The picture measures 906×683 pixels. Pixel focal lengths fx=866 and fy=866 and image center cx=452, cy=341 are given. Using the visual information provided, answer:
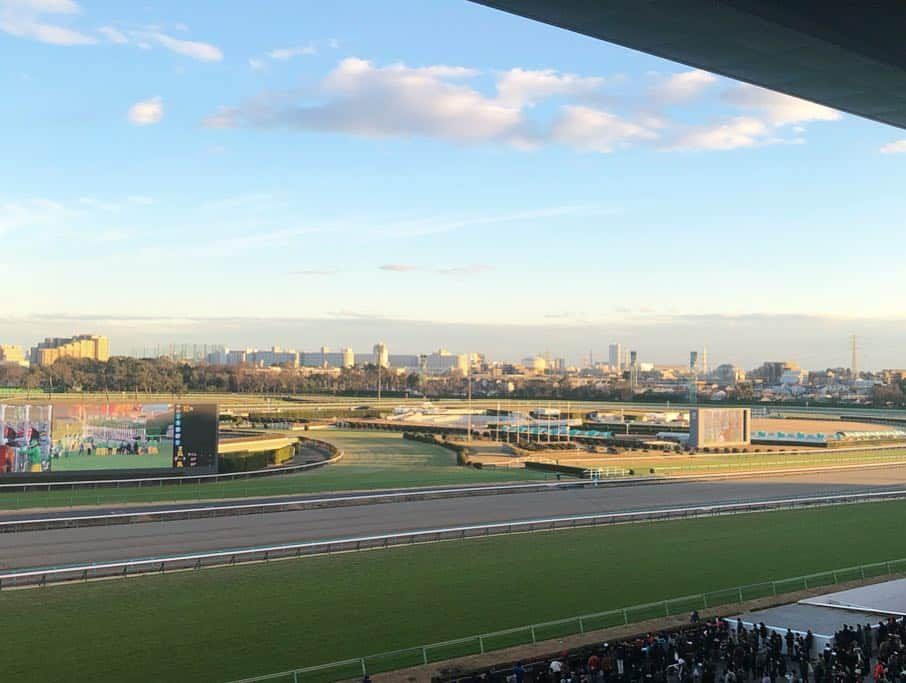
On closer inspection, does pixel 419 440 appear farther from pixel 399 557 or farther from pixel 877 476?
pixel 399 557

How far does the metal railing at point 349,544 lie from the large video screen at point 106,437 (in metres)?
11.7

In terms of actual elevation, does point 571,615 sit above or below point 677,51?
below

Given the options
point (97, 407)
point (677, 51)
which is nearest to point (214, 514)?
point (97, 407)

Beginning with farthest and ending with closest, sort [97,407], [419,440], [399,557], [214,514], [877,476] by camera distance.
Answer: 1. [419,440]
2. [877,476]
3. [97,407]
4. [214,514]
5. [399,557]

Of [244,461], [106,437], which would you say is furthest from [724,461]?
[106,437]

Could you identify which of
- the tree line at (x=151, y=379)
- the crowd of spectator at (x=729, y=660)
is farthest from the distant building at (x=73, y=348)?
the crowd of spectator at (x=729, y=660)

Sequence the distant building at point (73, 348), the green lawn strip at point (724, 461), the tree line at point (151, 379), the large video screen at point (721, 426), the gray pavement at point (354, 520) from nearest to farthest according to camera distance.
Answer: the gray pavement at point (354, 520) → the green lawn strip at point (724, 461) → the large video screen at point (721, 426) → the tree line at point (151, 379) → the distant building at point (73, 348)

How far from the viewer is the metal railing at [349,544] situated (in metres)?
15.1

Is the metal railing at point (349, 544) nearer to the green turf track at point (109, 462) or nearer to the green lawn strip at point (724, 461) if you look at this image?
the green lawn strip at point (724, 461)

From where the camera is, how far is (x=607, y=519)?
22.0 m

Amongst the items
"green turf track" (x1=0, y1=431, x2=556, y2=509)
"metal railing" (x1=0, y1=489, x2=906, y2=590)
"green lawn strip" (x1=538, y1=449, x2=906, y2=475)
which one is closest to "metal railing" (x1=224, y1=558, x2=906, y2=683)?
"metal railing" (x1=0, y1=489, x2=906, y2=590)

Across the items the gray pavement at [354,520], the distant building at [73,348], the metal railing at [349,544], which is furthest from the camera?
the distant building at [73,348]

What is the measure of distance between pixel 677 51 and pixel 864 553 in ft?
48.8

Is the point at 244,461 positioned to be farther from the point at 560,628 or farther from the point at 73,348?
the point at 73,348
